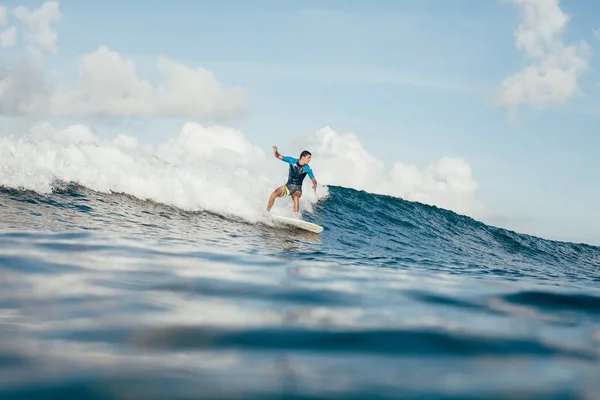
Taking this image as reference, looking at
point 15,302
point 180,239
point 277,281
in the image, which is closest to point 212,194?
point 180,239

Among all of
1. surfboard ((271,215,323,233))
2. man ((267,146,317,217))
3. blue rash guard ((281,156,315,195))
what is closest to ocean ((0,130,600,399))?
surfboard ((271,215,323,233))

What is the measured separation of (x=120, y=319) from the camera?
274cm

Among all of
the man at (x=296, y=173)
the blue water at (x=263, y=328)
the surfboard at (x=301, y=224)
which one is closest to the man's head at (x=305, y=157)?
the man at (x=296, y=173)

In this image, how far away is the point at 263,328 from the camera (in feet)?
8.84

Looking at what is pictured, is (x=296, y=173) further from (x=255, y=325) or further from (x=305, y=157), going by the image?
(x=255, y=325)

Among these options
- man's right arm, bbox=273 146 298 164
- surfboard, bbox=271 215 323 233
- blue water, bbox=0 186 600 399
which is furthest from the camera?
man's right arm, bbox=273 146 298 164

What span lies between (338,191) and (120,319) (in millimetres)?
15762

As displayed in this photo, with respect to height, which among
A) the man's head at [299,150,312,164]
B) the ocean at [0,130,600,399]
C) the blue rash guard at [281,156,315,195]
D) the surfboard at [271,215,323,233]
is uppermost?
the man's head at [299,150,312,164]

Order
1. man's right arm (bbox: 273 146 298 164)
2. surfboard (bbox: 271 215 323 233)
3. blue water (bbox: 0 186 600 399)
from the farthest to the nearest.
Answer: man's right arm (bbox: 273 146 298 164), surfboard (bbox: 271 215 323 233), blue water (bbox: 0 186 600 399)

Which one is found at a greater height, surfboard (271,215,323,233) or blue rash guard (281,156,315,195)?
blue rash guard (281,156,315,195)

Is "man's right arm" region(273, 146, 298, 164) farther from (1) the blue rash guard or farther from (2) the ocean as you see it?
(2) the ocean

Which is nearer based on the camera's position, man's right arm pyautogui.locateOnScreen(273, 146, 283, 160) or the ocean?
the ocean

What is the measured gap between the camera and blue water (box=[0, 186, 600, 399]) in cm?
188

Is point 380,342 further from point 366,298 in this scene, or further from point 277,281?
point 277,281
